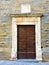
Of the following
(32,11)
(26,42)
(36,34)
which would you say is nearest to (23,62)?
(26,42)

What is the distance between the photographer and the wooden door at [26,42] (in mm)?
10625

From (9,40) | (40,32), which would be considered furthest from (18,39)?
(40,32)

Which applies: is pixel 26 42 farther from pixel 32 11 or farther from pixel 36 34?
pixel 32 11

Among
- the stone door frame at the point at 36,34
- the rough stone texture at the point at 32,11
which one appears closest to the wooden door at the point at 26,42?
the stone door frame at the point at 36,34

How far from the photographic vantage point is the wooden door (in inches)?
418

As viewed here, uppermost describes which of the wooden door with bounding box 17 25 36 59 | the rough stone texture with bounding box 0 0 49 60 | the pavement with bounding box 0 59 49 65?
the rough stone texture with bounding box 0 0 49 60

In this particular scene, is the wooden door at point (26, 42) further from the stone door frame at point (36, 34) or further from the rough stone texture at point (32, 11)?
the rough stone texture at point (32, 11)

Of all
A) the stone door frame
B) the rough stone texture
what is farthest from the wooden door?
the rough stone texture

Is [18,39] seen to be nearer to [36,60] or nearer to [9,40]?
[9,40]

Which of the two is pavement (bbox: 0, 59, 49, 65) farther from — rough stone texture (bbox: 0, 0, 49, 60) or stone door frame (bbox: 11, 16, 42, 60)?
rough stone texture (bbox: 0, 0, 49, 60)

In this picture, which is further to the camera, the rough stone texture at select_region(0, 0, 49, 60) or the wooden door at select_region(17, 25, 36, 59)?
the wooden door at select_region(17, 25, 36, 59)

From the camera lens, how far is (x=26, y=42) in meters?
10.7

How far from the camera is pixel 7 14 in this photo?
10.6m

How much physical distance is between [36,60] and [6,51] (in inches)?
57.6
